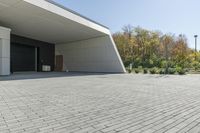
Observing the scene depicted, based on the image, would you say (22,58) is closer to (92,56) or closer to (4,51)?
(4,51)

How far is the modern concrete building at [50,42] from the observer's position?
47.1 feet

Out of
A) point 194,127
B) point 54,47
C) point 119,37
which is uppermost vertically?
point 119,37

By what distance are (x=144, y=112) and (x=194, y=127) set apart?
4.30ft

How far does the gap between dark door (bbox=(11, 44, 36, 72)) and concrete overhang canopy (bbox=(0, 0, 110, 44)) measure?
222cm

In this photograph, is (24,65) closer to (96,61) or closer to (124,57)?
(96,61)

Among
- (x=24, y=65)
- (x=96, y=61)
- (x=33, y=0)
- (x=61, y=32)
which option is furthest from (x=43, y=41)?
(x=33, y=0)

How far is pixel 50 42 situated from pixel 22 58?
5.06 metres

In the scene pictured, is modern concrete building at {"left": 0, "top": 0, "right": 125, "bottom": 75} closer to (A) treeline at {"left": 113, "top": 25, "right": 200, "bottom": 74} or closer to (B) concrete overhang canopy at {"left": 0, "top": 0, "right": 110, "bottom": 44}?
(B) concrete overhang canopy at {"left": 0, "top": 0, "right": 110, "bottom": 44}

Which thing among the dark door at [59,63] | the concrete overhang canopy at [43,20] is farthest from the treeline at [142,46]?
the concrete overhang canopy at [43,20]

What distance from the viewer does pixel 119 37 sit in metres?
43.0

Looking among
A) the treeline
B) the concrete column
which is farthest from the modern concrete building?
the treeline

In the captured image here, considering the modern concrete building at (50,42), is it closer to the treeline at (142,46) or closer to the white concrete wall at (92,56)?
the white concrete wall at (92,56)

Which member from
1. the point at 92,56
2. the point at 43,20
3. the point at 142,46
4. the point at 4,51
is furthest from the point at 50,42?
the point at 142,46

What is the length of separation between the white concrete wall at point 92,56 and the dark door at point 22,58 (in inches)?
179
